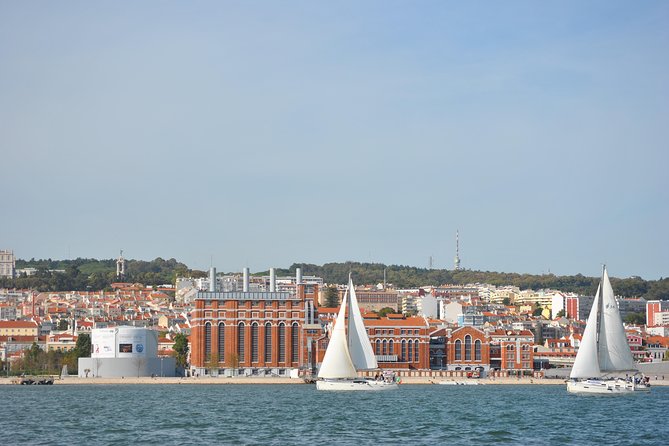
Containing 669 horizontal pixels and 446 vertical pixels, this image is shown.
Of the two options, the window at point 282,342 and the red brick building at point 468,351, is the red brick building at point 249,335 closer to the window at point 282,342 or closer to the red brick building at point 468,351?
the window at point 282,342

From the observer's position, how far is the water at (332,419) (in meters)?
49.1

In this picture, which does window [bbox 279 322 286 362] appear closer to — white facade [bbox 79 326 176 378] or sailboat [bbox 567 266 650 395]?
white facade [bbox 79 326 176 378]

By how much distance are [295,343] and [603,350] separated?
49253 mm

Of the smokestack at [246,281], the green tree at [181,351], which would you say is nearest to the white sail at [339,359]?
the smokestack at [246,281]

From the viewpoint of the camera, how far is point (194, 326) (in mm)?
124562

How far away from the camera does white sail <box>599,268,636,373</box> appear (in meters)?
80.2

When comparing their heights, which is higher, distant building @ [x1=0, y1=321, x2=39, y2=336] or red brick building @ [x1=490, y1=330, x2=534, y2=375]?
distant building @ [x1=0, y1=321, x2=39, y2=336]

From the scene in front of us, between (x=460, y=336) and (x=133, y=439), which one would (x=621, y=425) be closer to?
(x=133, y=439)

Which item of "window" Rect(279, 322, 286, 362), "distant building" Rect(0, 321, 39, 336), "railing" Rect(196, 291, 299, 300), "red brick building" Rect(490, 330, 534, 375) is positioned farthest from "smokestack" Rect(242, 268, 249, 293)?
"distant building" Rect(0, 321, 39, 336)

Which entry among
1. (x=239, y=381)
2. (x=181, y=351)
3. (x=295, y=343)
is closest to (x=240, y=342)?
(x=295, y=343)

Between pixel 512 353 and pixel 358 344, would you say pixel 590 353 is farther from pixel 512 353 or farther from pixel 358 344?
pixel 512 353

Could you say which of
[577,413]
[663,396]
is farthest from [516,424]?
[663,396]

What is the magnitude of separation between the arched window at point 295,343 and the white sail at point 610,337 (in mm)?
48866

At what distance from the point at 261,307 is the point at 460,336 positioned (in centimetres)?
2203
